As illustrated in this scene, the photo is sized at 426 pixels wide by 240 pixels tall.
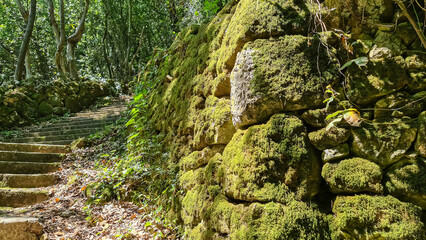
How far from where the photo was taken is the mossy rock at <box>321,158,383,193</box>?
5.26 ft

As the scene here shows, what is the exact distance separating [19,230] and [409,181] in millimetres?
4013

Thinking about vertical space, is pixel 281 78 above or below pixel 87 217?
above

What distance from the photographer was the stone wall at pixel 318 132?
1585 mm

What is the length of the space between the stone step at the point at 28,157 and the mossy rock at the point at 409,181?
6288mm

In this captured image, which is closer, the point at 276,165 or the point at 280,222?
the point at 280,222

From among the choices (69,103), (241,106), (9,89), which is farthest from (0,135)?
(241,106)

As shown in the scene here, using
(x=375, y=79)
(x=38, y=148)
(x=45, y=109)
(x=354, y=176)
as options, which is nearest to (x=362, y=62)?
(x=375, y=79)

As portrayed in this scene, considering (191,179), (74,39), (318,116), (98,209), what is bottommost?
(98,209)

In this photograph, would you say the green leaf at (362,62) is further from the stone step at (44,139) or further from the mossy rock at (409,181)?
the stone step at (44,139)

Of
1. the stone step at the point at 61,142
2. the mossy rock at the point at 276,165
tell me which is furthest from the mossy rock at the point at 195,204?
the stone step at the point at 61,142

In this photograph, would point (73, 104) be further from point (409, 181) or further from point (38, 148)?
point (409, 181)

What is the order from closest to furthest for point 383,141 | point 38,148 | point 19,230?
point 383,141
point 19,230
point 38,148

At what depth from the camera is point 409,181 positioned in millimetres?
1531

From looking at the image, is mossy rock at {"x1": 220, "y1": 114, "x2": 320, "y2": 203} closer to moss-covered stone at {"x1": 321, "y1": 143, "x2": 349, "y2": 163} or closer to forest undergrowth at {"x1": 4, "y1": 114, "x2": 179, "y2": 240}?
moss-covered stone at {"x1": 321, "y1": 143, "x2": 349, "y2": 163}
